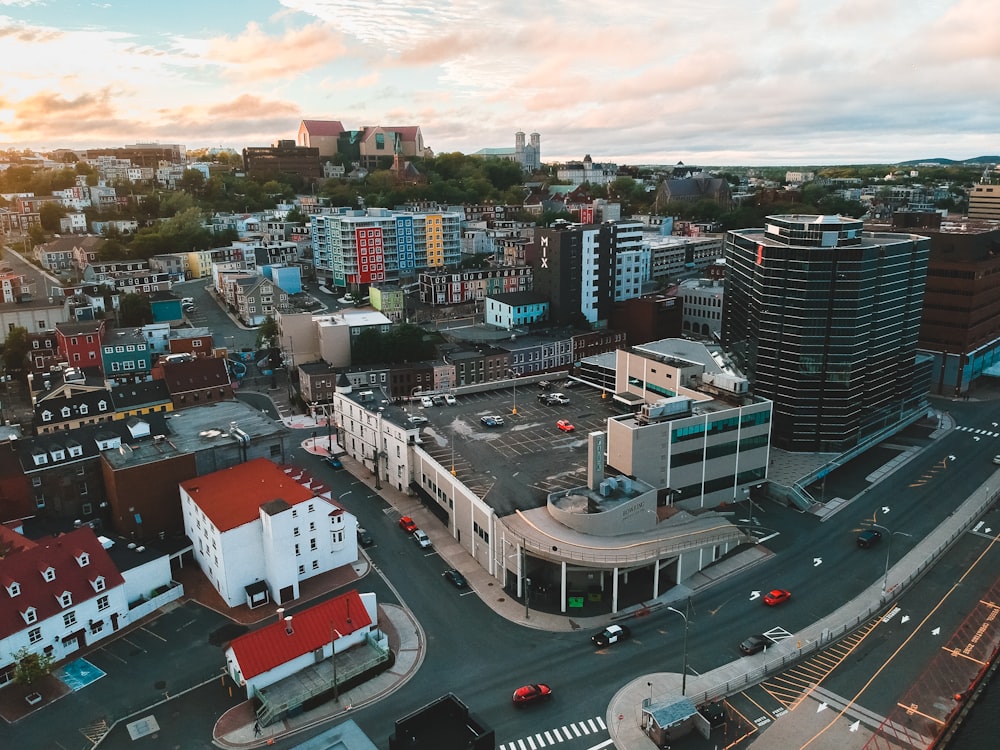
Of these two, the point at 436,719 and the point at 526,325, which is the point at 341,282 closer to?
the point at 526,325

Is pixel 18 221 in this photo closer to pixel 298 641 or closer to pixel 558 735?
pixel 298 641

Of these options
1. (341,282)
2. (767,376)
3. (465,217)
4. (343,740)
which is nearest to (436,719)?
(343,740)

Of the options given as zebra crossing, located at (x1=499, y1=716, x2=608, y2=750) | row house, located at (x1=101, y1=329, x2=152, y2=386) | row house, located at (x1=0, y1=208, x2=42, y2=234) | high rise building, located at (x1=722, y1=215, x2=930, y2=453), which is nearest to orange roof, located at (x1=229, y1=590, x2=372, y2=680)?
zebra crossing, located at (x1=499, y1=716, x2=608, y2=750)

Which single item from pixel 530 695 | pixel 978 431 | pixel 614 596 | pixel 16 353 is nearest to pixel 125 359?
pixel 16 353

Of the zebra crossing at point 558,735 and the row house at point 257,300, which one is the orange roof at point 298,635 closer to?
the zebra crossing at point 558,735

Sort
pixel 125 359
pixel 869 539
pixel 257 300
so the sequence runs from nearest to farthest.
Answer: pixel 869 539, pixel 125 359, pixel 257 300

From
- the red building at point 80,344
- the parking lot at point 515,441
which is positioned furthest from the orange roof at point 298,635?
the red building at point 80,344

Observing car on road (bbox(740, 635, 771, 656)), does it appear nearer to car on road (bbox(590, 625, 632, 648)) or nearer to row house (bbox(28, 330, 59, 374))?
car on road (bbox(590, 625, 632, 648))
